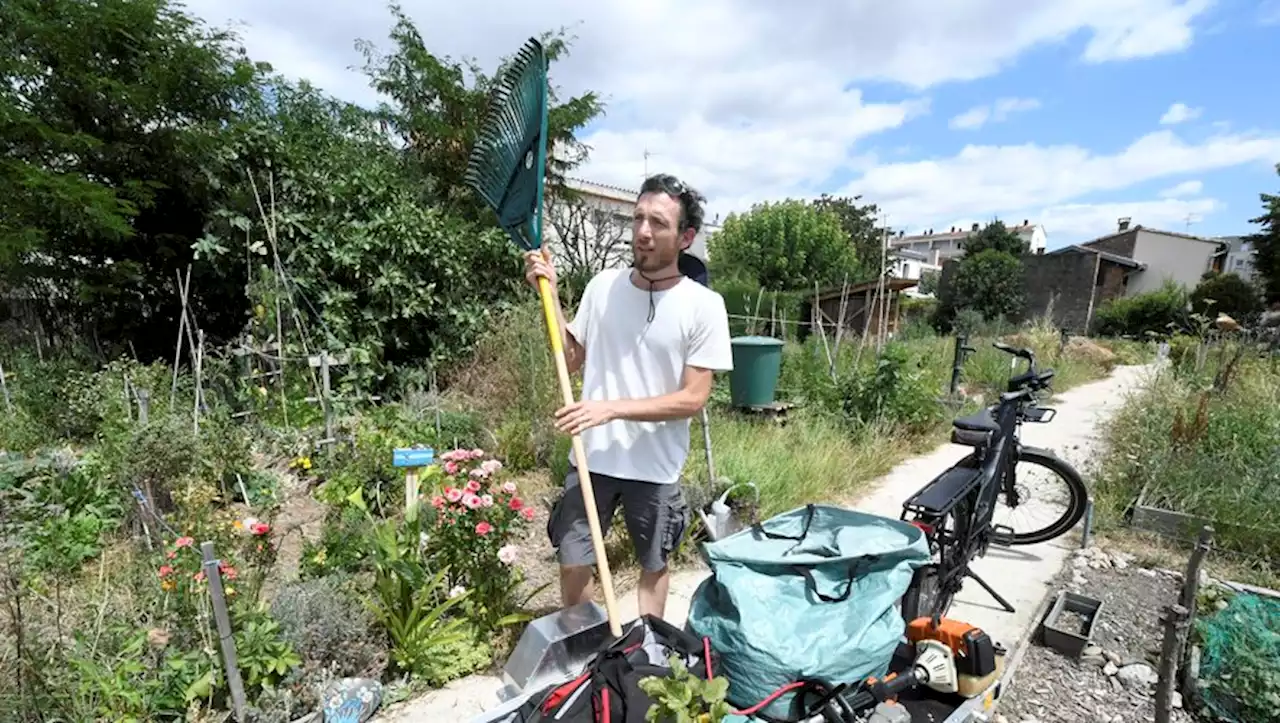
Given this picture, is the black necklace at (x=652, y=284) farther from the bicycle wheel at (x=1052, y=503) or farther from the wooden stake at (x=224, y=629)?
the bicycle wheel at (x=1052, y=503)

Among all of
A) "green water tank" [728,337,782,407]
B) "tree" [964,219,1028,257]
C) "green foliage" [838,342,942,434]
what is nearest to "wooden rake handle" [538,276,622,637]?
"green water tank" [728,337,782,407]

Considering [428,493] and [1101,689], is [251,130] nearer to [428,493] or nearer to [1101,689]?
[428,493]

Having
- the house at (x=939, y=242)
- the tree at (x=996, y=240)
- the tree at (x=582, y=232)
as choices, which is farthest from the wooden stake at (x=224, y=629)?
the house at (x=939, y=242)

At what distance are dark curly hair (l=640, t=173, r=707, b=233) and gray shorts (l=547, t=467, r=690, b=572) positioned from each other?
2.86 feet

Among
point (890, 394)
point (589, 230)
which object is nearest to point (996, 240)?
point (589, 230)

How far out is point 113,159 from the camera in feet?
16.0

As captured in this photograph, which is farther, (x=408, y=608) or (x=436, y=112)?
(x=436, y=112)

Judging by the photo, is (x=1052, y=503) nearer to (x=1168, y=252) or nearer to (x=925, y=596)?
(x=925, y=596)

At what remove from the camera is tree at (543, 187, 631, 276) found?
853cm

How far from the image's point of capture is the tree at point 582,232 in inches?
336

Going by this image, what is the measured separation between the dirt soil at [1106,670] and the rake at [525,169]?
1.71 metres

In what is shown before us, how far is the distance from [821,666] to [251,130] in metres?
5.59

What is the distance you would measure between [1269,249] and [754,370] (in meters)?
27.8

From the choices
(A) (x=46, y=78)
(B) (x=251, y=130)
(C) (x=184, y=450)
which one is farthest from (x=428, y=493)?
(A) (x=46, y=78)
